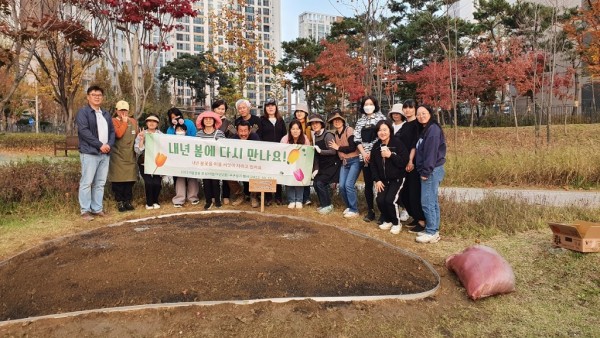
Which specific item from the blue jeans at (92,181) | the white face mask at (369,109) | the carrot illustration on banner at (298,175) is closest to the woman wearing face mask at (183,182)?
the blue jeans at (92,181)

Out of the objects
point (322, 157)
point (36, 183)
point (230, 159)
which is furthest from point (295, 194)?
point (36, 183)

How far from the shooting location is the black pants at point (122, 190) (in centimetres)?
649

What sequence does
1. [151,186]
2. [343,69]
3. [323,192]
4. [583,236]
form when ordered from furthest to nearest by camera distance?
[343,69], [151,186], [323,192], [583,236]

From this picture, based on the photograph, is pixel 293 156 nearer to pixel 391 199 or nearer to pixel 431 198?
pixel 391 199

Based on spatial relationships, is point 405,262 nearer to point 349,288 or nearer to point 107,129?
point 349,288

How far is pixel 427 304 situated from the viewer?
340 centimetres

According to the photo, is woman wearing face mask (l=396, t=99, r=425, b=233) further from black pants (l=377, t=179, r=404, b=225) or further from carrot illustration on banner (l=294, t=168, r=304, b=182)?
carrot illustration on banner (l=294, t=168, r=304, b=182)

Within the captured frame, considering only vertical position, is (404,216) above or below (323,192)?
below

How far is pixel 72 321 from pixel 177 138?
12.9ft

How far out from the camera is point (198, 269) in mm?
3867

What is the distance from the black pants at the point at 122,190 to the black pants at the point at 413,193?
4214 millimetres

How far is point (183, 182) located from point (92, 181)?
1.37 meters

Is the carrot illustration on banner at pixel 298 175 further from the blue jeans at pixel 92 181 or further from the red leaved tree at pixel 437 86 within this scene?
the red leaved tree at pixel 437 86

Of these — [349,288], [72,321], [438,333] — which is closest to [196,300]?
[72,321]
